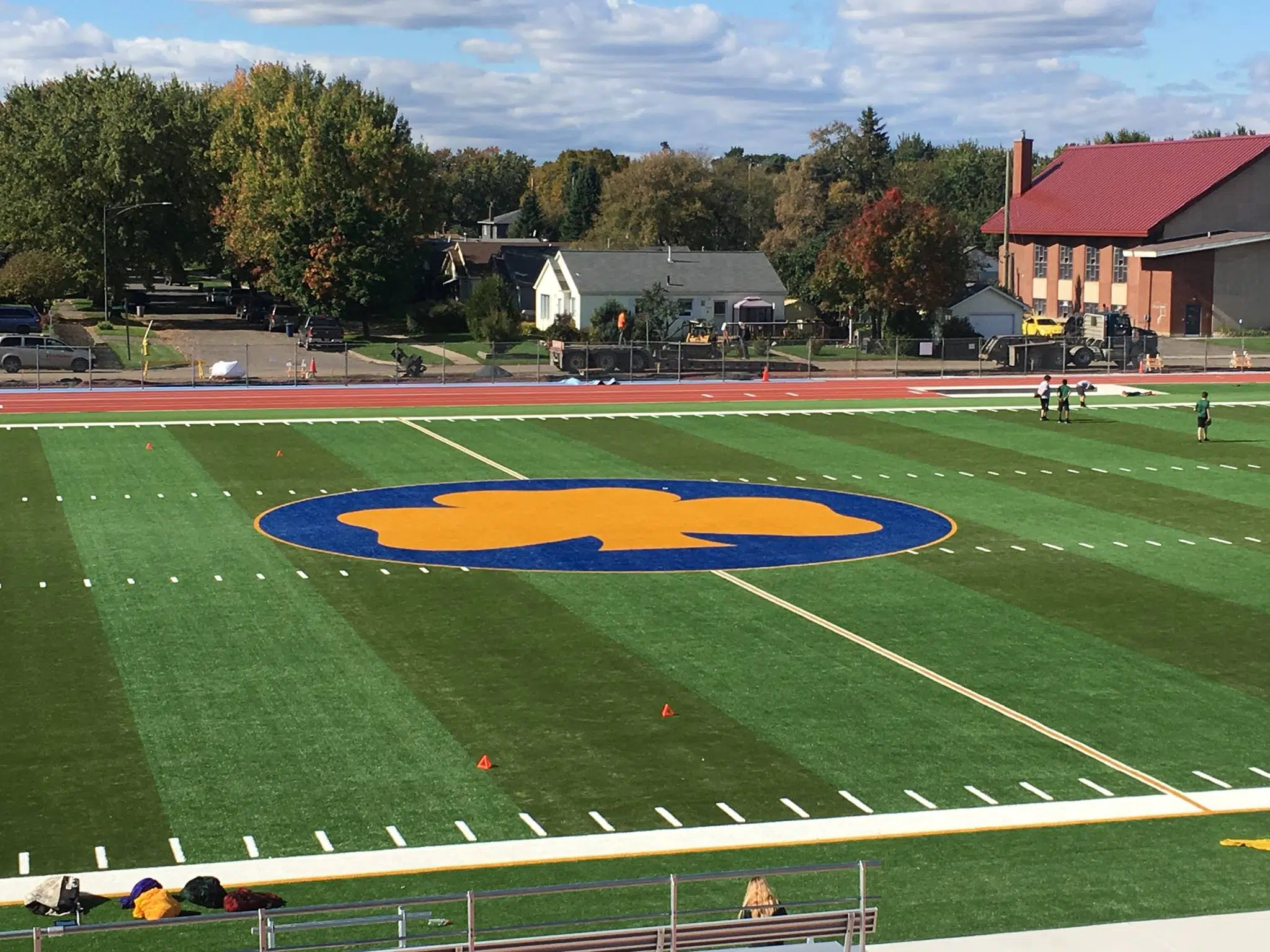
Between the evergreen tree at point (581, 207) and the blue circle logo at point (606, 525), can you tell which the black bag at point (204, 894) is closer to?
the blue circle logo at point (606, 525)

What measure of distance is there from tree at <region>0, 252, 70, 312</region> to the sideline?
88.8 m

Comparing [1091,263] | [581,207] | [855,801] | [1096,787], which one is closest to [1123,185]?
[1091,263]

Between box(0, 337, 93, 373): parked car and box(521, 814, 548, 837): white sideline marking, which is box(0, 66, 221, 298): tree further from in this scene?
box(521, 814, 548, 837): white sideline marking

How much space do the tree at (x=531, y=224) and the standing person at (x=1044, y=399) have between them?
445ft

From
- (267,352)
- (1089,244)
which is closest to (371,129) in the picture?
(267,352)

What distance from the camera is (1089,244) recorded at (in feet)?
383

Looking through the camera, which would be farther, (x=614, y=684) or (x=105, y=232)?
(x=105, y=232)

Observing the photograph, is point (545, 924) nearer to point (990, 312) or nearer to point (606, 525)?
point (606, 525)

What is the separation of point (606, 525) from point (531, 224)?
159 m

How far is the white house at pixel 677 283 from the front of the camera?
99.2 metres

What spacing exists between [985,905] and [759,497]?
26.9 m

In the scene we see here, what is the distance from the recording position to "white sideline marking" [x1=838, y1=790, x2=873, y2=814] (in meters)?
21.4

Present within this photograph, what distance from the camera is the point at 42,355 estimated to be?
7906cm

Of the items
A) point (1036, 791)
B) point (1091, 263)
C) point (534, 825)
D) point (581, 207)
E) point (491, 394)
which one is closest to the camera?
point (534, 825)
